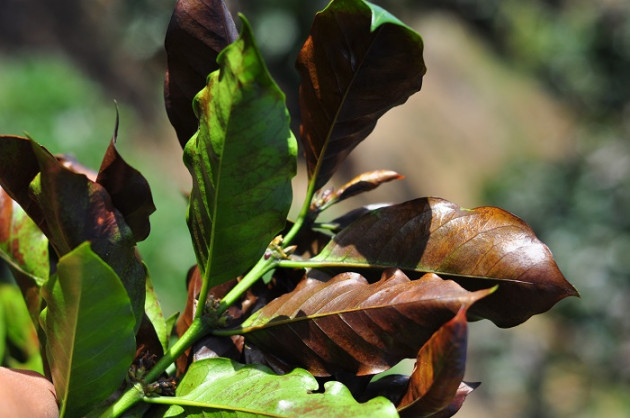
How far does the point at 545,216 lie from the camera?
799cm

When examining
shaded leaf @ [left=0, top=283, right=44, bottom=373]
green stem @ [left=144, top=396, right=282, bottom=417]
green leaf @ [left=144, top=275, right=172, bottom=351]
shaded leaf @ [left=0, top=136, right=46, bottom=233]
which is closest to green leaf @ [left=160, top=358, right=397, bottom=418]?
green stem @ [left=144, top=396, right=282, bottom=417]

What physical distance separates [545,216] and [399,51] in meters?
7.68

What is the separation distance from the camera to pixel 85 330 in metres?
0.62

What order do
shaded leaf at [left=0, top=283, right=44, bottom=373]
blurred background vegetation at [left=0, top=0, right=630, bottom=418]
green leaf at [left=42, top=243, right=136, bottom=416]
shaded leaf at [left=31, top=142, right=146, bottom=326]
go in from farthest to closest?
blurred background vegetation at [left=0, top=0, right=630, bottom=418]
shaded leaf at [left=0, top=283, right=44, bottom=373]
shaded leaf at [left=31, top=142, right=146, bottom=326]
green leaf at [left=42, top=243, right=136, bottom=416]

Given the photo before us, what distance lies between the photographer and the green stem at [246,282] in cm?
76

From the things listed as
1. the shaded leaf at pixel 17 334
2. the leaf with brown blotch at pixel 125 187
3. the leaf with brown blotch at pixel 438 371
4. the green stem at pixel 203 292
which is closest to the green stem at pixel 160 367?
the green stem at pixel 203 292

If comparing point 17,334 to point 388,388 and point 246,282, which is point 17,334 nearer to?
point 246,282

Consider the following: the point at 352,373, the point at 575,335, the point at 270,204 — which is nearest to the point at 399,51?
the point at 270,204

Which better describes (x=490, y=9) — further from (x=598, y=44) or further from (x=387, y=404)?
(x=387, y=404)

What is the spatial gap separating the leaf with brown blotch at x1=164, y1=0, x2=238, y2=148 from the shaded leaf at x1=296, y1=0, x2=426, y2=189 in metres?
0.09

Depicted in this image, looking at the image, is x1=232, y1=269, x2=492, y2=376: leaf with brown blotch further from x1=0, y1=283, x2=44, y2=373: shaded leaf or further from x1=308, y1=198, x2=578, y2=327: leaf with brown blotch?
x1=0, y1=283, x2=44, y2=373: shaded leaf

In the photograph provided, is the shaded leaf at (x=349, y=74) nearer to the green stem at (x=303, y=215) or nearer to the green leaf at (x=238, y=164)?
the green stem at (x=303, y=215)

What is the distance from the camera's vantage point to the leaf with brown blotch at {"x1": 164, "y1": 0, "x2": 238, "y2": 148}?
775 millimetres

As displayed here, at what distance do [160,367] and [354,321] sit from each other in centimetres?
21
